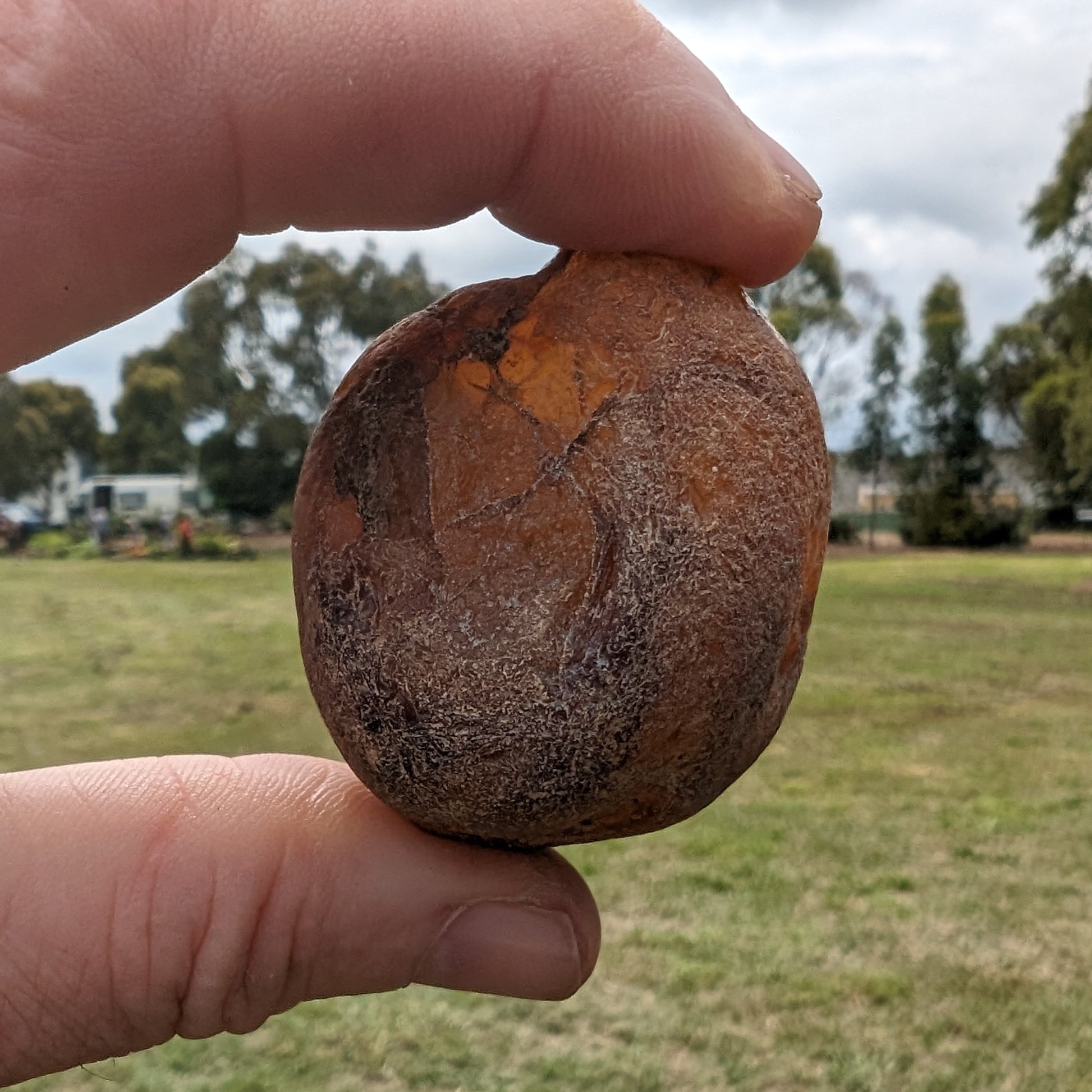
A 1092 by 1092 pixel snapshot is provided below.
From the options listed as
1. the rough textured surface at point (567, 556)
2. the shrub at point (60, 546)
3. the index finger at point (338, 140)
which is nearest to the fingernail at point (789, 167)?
the index finger at point (338, 140)

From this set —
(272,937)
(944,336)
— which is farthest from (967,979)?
(944,336)

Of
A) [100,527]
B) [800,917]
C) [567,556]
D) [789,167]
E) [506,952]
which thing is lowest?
[800,917]

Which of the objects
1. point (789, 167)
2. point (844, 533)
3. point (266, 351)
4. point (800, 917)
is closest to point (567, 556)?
point (789, 167)

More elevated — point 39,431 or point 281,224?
point 39,431

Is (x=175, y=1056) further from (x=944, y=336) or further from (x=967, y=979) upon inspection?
(x=944, y=336)

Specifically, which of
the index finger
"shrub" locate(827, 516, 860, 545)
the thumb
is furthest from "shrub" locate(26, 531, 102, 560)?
the index finger

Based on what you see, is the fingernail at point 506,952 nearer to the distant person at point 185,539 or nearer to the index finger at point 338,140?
the index finger at point 338,140

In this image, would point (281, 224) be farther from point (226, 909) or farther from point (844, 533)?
point (844, 533)
